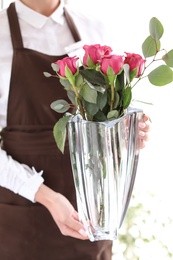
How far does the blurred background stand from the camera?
2055mm

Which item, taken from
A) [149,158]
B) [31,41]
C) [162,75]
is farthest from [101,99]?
[149,158]

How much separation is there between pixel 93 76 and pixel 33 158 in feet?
1.92

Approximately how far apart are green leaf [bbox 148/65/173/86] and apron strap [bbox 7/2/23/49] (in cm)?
63

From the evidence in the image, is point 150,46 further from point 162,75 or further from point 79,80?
point 79,80

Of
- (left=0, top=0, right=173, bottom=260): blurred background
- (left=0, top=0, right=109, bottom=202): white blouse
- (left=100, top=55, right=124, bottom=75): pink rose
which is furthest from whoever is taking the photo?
(left=0, top=0, right=173, bottom=260): blurred background

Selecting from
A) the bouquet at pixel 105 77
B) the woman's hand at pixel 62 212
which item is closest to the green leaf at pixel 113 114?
the bouquet at pixel 105 77

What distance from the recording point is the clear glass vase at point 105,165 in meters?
1.10

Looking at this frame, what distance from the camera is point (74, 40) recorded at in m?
1.68

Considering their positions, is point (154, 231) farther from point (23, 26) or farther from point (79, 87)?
point (79, 87)

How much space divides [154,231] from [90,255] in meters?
0.52

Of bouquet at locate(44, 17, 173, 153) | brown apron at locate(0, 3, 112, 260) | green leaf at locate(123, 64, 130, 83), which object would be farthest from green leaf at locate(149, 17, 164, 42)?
brown apron at locate(0, 3, 112, 260)

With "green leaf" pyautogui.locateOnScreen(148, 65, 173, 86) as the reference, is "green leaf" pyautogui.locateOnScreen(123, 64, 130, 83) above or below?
above

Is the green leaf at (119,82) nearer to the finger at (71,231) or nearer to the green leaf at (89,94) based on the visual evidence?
the green leaf at (89,94)

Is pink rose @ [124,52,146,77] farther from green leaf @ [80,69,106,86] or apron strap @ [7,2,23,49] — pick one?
apron strap @ [7,2,23,49]
